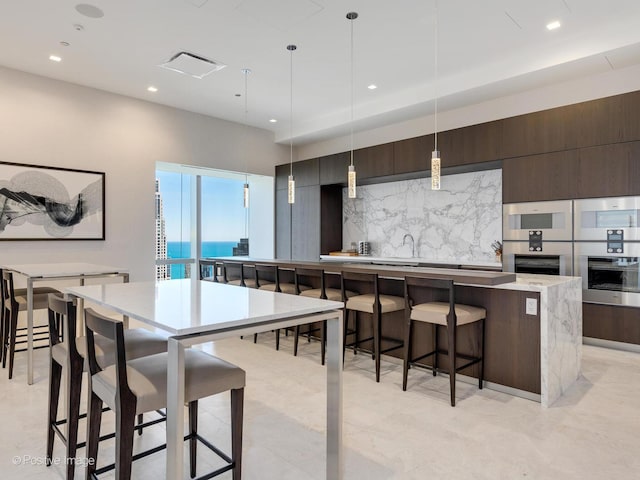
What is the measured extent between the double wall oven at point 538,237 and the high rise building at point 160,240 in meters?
5.31

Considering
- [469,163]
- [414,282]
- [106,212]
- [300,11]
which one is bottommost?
[414,282]

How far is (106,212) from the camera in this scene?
5.45 m

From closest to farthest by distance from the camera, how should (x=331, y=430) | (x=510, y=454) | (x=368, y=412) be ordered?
(x=331, y=430)
(x=510, y=454)
(x=368, y=412)

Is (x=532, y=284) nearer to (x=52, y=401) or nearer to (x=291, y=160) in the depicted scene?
(x=52, y=401)

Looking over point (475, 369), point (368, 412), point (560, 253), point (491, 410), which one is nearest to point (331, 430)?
point (368, 412)

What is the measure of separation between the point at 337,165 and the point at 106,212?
3482 mm

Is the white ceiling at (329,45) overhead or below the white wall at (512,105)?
overhead

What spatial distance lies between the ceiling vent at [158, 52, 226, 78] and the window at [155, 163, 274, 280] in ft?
6.57

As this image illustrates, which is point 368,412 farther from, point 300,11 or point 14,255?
point 14,255

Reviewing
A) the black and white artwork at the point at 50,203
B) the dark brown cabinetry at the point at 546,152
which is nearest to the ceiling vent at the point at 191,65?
the black and white artwork at the point at 50,203

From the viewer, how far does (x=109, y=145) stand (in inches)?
214

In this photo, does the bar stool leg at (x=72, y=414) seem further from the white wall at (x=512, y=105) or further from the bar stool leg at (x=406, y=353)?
the white wall at (x=512, y=105)

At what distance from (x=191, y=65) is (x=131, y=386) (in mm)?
4012

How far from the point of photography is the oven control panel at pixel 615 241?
3.96 m
